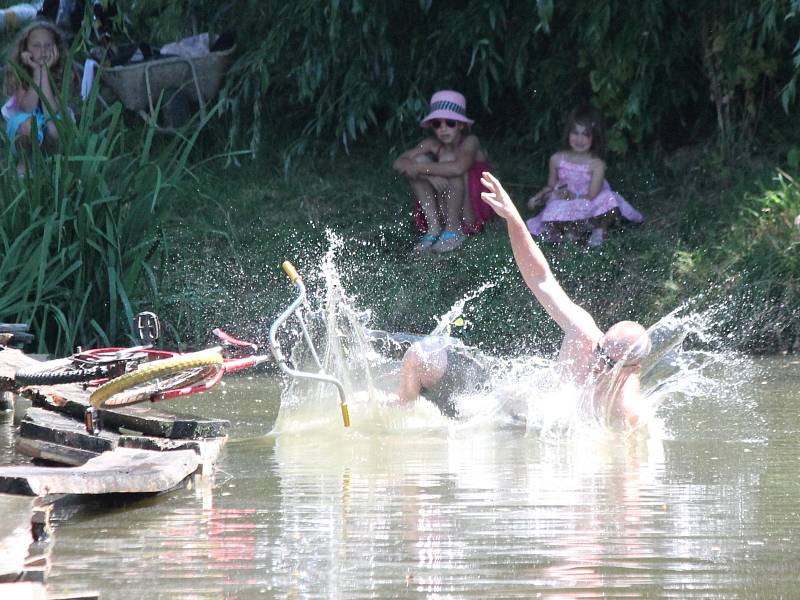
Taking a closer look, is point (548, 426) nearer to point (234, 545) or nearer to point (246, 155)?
point (234, 545)

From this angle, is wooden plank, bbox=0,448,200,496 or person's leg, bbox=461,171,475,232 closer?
wooden plank, bbox=0,448,200,496

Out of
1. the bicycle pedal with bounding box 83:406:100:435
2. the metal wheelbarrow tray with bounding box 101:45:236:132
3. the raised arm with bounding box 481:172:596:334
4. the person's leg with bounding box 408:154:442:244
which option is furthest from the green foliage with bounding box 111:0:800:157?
the bicycle pedal with bounding box 83:406:100:435

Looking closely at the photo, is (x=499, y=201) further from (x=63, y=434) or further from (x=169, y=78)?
(x=169, y=78)

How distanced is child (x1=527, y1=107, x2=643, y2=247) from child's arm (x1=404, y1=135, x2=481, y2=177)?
56 centimetres

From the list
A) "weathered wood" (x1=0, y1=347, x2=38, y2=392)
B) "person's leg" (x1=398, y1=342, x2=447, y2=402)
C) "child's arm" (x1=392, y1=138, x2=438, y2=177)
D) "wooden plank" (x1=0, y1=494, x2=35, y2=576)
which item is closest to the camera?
"wooden plank" (x1=0, y1=494, x2=35, y2=576)

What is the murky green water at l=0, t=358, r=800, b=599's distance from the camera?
4.20 meters

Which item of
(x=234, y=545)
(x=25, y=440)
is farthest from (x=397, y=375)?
(x=234, y=545)

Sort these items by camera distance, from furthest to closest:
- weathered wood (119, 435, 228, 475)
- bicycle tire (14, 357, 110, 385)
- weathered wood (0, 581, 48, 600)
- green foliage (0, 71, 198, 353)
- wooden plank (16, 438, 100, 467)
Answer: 1. green foliage (0, 71, 198, 353)
2. weathered wood (119, 435, 228, 475)
3. wooden plank (16, 438, 100, 467)
4. bicycle tire (14, 357, 110, 385)
5. weathered wood (0, 581, 48, 600)

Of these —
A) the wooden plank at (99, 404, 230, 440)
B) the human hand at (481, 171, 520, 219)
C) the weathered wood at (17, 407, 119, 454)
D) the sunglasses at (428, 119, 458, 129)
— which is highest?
the sunglasses at (428, 119, 458, 129)

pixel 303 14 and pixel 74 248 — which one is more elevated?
pixel 303 14

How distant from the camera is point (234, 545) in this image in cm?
463

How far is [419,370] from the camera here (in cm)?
702

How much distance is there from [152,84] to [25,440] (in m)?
6.59

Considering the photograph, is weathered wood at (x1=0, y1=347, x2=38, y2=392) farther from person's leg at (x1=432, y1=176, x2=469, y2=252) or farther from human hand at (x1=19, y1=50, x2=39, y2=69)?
human hand at (x1=19, y1=50, x2=39, y2=69)
